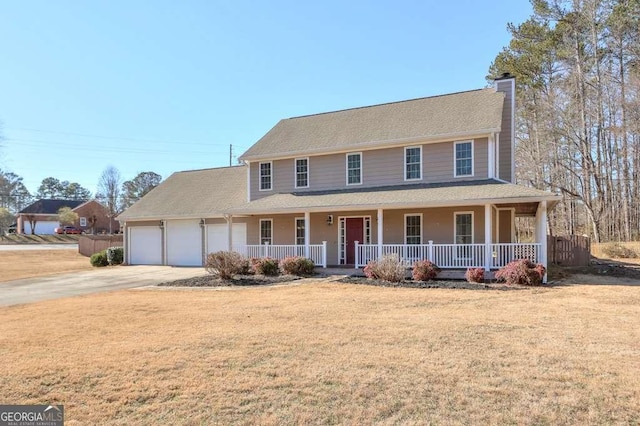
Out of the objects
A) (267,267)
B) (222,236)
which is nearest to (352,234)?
(267,267)

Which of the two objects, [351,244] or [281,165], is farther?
[281,165]

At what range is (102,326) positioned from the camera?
7602 mm

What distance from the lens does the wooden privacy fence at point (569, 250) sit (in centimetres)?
1886

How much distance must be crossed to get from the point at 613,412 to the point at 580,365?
4.01 feet

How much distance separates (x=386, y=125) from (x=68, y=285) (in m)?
14.1

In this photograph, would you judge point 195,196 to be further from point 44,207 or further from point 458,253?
point 44,207

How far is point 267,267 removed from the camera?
51.3ft

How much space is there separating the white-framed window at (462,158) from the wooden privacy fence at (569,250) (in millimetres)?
6807

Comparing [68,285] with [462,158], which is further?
[462,158]

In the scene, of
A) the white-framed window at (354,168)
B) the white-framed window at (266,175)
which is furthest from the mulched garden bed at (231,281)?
the white-framed window at (266,175)

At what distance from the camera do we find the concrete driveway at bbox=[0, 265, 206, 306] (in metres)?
12.3

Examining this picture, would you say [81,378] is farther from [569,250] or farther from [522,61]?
[522,61]

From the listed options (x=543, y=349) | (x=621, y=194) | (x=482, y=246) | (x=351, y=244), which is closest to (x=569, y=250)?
(x=482, y=246)

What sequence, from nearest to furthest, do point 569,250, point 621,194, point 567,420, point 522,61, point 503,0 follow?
point 567,420
point 503,0
point 569,250
point 621,194
point 522,61
